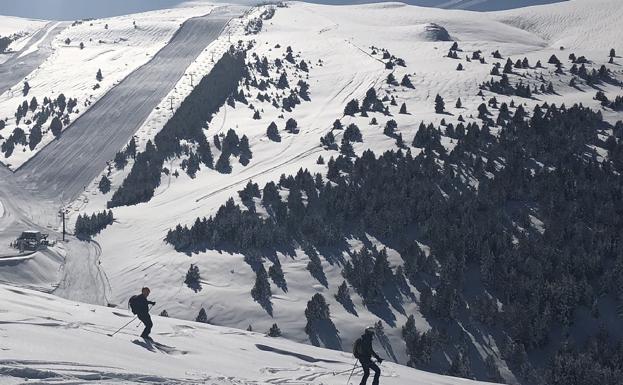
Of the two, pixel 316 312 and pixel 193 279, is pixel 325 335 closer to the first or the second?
pixel 316 312

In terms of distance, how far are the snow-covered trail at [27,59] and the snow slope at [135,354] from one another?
246 feet

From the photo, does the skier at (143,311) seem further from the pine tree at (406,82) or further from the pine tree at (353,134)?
the pine tree at (406,82)

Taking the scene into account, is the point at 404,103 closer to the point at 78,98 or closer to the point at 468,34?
the point at 78,98

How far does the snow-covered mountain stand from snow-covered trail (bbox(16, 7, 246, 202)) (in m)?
0.28

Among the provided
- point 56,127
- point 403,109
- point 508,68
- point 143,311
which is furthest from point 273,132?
point 143,311

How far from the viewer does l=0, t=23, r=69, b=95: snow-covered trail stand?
86000mm

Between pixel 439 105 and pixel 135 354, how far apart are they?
48252 mm

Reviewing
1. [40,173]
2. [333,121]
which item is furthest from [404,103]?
[40,173]

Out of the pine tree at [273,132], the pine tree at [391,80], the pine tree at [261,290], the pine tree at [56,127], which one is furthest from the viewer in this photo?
the pine tree at [391,80]

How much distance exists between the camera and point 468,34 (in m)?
104

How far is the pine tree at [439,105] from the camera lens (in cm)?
5671

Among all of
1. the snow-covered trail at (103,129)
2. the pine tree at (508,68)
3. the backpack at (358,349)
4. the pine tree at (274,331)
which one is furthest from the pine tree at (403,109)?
the backpack at (358,349)

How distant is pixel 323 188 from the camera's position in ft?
135

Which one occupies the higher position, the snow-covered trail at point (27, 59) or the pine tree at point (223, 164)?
the snow-covered trail at point (27, 59)
